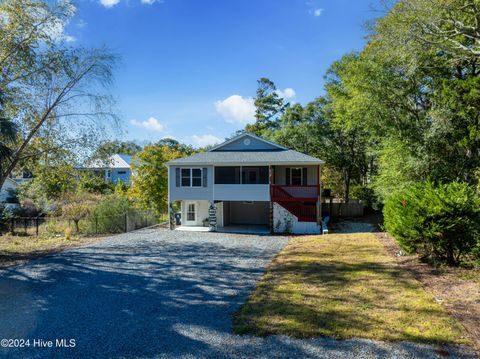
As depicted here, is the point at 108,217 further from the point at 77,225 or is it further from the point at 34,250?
the point at 34,250

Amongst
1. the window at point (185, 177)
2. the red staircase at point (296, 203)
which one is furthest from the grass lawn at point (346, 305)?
the window at point (185, 177)

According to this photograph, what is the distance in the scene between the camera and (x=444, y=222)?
809 cm

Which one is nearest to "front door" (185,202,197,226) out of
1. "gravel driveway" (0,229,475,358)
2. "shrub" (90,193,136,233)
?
"shrub" (90,193,136,233)

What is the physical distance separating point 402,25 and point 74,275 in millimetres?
16616

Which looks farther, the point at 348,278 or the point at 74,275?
the point at 74,275

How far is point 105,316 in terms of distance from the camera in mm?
→ 6035

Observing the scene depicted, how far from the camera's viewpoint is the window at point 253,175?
65.3ft

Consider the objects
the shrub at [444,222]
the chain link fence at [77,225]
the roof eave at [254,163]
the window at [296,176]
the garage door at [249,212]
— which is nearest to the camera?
the shrub at [444,222]

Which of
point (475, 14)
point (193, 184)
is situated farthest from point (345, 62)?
point (193, 184)

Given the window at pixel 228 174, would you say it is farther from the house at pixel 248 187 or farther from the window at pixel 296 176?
the window at pixel 296 176

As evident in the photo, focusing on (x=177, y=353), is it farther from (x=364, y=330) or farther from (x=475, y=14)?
(x=475, y=14)

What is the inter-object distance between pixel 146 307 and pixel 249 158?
13459mm

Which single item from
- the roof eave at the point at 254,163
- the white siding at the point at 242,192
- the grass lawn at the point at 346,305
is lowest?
the grass lawn at the point at 346,305

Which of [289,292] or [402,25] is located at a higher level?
[402,25]
